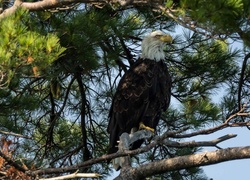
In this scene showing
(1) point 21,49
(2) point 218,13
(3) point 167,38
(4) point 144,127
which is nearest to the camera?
(1) point 21,49

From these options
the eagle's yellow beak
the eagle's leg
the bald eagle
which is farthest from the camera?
the eagle's yellow beak

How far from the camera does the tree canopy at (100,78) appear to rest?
12.1 feet

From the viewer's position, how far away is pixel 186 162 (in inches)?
153

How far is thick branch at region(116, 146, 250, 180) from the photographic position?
3.74 m

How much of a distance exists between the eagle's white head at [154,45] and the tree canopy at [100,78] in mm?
70

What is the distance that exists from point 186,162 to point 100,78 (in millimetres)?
1984

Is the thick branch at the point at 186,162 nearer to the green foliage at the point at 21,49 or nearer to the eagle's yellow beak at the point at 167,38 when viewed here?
the green foliage at the point at 21,49

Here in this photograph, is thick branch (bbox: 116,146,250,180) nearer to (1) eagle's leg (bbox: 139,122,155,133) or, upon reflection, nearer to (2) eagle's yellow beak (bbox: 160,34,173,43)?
(1) eagle's leg (bbox: 139,122,155,133)

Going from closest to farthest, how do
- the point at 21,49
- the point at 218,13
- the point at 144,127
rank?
1. the point at 21,49
2. the point at 218,13
3. the point at 144,127

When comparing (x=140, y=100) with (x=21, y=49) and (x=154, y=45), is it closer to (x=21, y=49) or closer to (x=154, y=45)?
(x=154, y=45)

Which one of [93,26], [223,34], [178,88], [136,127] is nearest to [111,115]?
[136,127]

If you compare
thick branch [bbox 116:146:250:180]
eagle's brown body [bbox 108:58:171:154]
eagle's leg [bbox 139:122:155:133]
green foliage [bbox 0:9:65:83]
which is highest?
eagle's brown body [bbox 108:58:171:154]

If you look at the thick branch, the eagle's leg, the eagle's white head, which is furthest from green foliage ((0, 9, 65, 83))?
the eagle's white head

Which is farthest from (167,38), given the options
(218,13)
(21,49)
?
(21,49)
